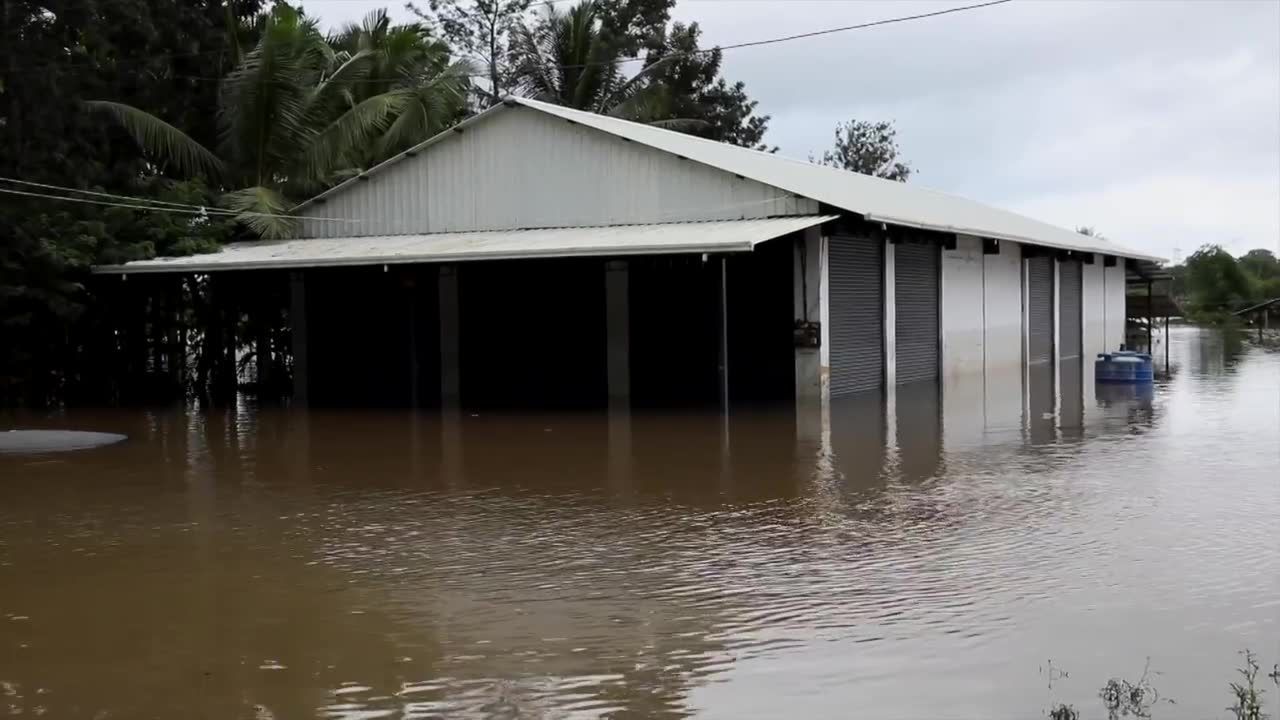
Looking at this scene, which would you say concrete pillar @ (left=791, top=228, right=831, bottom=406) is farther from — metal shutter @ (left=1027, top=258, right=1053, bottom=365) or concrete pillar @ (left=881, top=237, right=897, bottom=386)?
metal shutter @ (left=1027, top=258, right=1053, bottom=365)

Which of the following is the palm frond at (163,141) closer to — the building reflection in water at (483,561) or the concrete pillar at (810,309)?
the building reflection in water at (483,561)

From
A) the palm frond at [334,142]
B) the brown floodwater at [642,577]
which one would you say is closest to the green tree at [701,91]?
the palm frond at [334,142]

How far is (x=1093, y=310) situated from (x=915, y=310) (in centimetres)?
1352

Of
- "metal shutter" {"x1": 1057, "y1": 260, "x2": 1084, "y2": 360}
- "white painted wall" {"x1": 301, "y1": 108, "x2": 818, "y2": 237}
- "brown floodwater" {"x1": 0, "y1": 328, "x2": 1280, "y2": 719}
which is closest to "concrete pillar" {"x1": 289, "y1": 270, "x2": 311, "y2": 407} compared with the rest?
"white painted wall" {"x1": 301, "y1": 108, "x2": 818, "y2": 237}

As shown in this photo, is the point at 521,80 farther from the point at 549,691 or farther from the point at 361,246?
the point at 549,691

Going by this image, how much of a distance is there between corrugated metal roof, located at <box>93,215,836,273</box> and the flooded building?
2.7 inches

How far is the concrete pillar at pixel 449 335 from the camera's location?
2348 cm

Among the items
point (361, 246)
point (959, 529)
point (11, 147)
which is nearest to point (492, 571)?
point (959, 529)

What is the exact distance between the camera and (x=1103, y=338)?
37094mm

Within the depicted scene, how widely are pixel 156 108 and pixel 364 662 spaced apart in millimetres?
24602

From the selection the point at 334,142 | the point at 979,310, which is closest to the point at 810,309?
the point at 979,310

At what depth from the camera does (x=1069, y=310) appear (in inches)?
1342

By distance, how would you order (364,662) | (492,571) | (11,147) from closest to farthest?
(364,662), (492,571), (11,147)

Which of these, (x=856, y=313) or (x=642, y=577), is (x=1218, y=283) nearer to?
(x=856, y=313)
